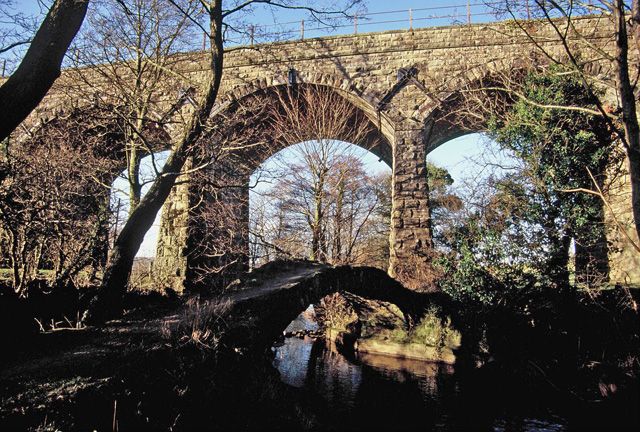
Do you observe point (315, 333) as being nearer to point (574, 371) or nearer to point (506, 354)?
point (506, 354)

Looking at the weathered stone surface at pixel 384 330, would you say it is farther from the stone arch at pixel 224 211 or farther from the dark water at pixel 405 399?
the stone arch at pixel 224 211

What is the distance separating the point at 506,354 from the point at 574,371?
1.53m

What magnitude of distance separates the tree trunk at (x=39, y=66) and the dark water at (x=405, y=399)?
500 cm

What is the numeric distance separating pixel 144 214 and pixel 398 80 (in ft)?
27.6

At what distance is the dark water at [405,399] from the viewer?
6.28 meters

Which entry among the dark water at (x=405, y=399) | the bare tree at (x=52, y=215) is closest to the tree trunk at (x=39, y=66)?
the bare tree at (x=52, y=215)

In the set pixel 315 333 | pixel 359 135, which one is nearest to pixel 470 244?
pixel 359 135

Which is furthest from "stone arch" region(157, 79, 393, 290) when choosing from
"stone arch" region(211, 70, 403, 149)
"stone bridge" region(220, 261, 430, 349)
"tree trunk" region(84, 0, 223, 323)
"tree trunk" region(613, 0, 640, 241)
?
"tree trunk" region(613, 0, 640, 241)

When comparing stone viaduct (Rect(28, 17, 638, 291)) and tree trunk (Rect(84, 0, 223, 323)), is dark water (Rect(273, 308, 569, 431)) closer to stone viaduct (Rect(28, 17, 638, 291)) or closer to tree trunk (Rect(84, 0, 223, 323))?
stone viaduct (Rect(28, 17, 638, 291))

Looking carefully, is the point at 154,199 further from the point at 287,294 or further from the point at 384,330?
the point at 384,330

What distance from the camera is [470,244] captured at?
10.3 meters

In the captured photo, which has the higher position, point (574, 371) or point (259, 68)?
point (259, 68)

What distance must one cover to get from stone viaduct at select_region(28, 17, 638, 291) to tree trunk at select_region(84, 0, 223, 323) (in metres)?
5.30

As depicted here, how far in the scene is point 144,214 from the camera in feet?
19.6
